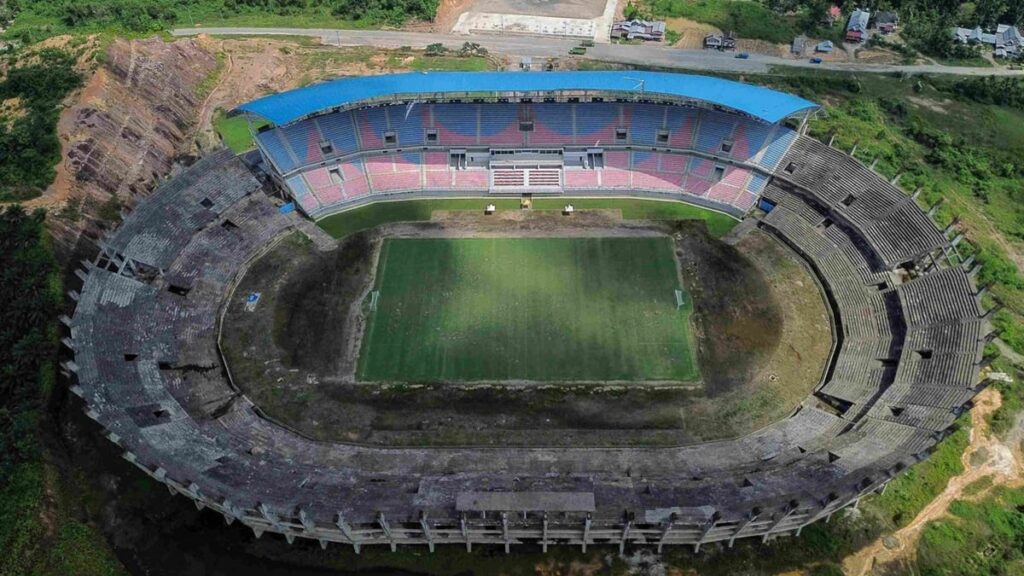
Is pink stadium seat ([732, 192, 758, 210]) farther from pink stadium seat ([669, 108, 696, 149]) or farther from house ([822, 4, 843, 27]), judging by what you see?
house ([822, 4, 843, 27])

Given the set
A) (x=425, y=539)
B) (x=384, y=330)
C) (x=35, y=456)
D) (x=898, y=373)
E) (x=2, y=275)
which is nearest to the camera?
(x=425, y=539)

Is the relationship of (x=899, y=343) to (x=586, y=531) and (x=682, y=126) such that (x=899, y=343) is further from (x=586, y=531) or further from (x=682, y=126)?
(x=586, y=531)

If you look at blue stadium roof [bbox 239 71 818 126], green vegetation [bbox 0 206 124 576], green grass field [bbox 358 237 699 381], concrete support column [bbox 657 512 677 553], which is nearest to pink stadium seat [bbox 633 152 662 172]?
blue stadium roof [bbox 239 71 818 126]

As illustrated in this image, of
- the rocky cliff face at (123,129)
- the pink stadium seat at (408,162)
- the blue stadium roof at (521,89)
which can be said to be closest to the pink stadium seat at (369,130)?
the pink stadium seat at (408,162)

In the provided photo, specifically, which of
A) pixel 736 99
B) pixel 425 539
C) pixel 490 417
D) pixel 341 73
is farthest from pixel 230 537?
pixel 341 73

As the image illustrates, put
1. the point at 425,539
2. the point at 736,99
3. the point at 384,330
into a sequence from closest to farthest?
the point at 425,539 → the point at 384,330 → the point at 736,99

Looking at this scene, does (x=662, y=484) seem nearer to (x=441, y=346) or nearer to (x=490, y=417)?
(x=490, y=417)

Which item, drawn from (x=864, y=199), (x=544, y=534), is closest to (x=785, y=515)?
(x=544, y=534)

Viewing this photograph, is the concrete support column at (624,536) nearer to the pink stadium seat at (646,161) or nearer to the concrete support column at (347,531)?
the concrete support column at (347,531)
